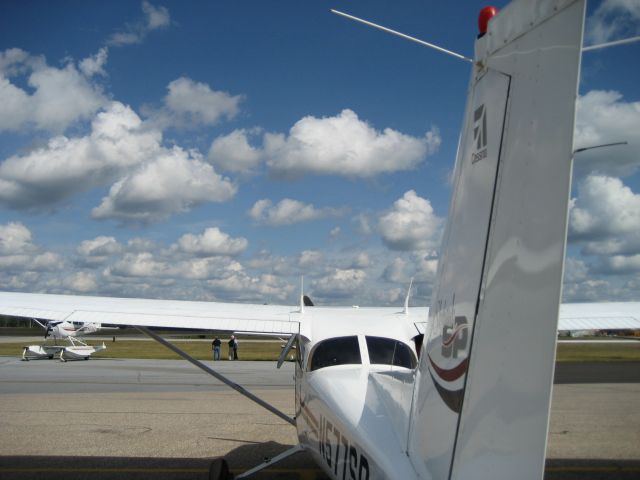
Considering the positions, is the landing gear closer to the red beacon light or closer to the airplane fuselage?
the airplane fuselage

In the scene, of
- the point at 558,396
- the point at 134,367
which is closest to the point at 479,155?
the point at 558,396

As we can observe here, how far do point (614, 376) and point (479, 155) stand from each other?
23551 millimetres

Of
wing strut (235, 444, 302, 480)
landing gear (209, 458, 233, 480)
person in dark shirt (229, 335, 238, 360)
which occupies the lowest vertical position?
person in dark shirt (229, 335, 238, 360)

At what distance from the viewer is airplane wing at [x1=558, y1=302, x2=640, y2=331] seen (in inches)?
211

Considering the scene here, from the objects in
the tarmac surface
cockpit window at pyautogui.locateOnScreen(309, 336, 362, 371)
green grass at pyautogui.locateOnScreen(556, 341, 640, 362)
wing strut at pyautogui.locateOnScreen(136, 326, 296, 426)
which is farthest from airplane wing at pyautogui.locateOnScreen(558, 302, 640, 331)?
green grass at pyautogui.locateOnScreen(556, 341, 640, 362)

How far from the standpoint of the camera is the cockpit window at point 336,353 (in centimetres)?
606

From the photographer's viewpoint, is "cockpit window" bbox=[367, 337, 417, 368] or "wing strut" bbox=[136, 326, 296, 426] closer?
"cockpit window" bbox=[367, 337, 417, 368]

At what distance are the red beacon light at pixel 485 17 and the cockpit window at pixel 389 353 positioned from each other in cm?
387

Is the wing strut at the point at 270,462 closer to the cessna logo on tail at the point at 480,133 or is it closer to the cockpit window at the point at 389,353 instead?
the cockpit window at the point at 389,353

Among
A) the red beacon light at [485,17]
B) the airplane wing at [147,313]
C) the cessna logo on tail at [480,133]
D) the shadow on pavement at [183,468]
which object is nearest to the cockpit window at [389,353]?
the airplane wing at [147,313]

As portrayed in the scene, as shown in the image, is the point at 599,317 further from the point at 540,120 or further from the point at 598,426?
the point at 598,426

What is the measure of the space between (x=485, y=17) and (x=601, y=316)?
14.4ft

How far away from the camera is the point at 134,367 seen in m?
26.5

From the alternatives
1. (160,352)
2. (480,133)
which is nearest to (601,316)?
(480,133)
